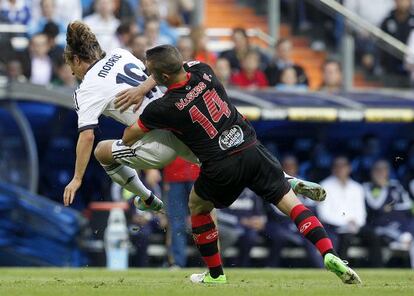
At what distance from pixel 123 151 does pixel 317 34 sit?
30.3 feet

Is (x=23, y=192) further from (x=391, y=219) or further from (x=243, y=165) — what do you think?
(x=243, y=165)

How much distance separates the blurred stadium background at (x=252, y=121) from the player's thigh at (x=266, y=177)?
5.16 meters

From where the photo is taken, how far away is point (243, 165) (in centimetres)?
1085

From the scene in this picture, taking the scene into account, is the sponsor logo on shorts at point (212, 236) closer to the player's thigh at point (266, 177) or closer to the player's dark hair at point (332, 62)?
the player's thigh at point (266, 177)

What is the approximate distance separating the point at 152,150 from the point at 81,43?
109 centimetres

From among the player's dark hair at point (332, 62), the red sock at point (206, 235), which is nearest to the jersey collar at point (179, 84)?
the red sock at point (206, 235)

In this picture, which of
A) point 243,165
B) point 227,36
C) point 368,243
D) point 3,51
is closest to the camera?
point 243,165

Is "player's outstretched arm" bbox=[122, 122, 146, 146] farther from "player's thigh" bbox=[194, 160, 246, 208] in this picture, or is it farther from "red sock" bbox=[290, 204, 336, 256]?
"red sock" bbox=[290, 204, 336, 256]

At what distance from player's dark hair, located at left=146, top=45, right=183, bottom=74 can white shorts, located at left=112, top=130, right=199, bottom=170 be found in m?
0.86

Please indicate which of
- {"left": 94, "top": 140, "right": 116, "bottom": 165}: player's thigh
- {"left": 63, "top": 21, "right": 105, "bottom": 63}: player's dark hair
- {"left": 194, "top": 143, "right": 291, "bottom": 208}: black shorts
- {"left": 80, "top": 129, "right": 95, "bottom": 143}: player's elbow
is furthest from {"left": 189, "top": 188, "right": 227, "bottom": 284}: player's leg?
{"left": 63, "top": 21, "right": 105, "bottom": 63}: player's dark hair

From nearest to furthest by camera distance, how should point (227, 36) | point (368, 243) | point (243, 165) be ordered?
point (243, 165)
point (368, 243)
point (227, 36)

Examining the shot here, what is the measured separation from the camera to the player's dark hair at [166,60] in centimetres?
1059

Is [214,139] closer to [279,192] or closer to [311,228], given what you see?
[279,192]

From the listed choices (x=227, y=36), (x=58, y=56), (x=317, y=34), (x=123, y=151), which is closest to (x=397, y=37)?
(x=317, y=34)
